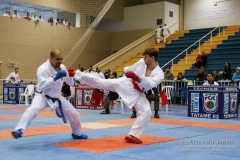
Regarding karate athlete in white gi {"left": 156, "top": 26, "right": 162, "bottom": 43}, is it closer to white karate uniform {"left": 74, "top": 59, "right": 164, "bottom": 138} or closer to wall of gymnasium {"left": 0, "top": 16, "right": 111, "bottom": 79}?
wall of gymnasium {"left": 0, "top": 16, "right": 111, "bottom": 79}

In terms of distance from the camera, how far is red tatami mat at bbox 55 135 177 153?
15.8 ft

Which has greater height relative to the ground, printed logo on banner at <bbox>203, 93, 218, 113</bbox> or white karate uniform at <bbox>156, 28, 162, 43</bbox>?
white karate uniform at <bbox>156, 28, 162, 43</bbox>

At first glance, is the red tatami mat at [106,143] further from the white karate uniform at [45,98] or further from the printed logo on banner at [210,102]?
the printed logo on banner at [210,102]

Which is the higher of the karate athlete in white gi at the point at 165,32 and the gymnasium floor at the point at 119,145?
the karate athlete in white gi at the point at 165,32

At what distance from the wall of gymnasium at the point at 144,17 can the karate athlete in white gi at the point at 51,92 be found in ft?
60.9

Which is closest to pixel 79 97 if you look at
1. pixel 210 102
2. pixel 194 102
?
pixel 194 102

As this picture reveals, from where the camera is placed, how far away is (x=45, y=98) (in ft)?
17.2

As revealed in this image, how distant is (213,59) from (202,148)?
46.0ft

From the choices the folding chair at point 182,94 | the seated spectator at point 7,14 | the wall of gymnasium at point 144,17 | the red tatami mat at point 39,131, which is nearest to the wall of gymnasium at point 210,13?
the wall of gymnasium at point 144,17

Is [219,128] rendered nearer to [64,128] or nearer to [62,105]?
[64,128]

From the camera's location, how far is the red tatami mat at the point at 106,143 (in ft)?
15.8

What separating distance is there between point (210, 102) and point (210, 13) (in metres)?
14.4

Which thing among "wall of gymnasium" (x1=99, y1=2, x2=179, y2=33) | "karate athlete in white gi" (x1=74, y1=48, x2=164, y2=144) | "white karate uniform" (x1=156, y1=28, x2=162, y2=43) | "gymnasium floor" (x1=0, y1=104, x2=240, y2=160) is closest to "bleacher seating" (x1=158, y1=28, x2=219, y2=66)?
"white karate uniform" (x1=156, y1=28, x2=162, y2=43)

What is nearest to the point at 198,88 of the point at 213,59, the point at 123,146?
the point at 123,146
